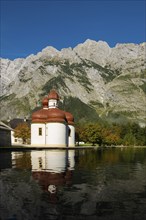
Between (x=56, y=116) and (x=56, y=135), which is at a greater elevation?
(x=56, y=116)

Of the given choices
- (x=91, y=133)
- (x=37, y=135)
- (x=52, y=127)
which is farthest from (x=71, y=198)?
(x=91, y=133)

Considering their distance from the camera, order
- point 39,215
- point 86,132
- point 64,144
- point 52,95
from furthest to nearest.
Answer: point 86,132
point 52,95
point 64,144
point 39,215

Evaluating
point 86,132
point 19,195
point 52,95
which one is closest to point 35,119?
point 52,95

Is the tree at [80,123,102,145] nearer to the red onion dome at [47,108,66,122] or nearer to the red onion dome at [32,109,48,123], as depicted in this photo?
the red onion dome at [32,109,48,123]

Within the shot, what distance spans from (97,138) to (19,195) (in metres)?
106

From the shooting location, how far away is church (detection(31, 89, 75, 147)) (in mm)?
88562

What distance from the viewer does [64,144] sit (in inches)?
3504

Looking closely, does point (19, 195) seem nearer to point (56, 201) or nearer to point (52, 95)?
point (56, 201)

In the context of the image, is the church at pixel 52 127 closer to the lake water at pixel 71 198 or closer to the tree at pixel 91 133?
the tree at pixel 91 133

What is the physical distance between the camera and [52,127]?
89.1 metres

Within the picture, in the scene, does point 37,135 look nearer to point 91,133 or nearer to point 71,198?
point 91,133

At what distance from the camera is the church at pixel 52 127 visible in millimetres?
88562

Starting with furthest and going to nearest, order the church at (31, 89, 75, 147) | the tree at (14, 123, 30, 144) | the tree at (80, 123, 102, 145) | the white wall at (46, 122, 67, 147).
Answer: the tree at (80, 123, 102, 145), the tree at (14, 123, 30, 144), the church at (31, 89, 75, 147), the white wall at (46, 122, 67, 147)

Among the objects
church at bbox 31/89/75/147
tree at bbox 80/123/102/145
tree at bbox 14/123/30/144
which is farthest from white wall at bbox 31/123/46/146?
tree at bbox 80/123/102/145
